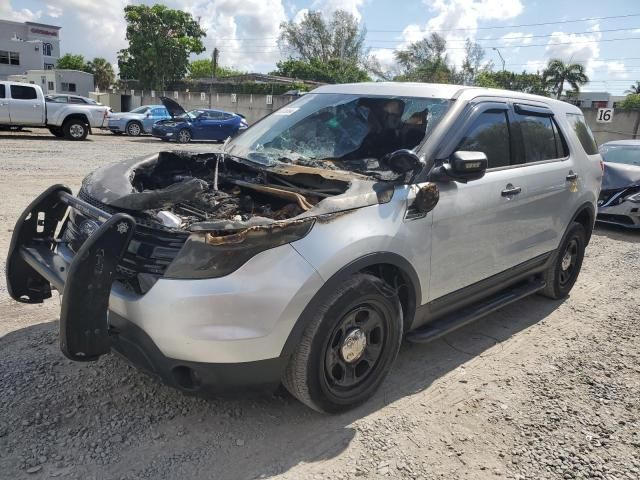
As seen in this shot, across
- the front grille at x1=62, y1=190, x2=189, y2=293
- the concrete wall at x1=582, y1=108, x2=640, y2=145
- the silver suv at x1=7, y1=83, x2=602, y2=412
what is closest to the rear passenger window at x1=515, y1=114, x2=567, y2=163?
the silver suv at x1=7, y1=83, x2=602, y2=412

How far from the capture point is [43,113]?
1820cm

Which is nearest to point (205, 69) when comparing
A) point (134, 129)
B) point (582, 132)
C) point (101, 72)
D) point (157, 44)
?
point (101, 72)

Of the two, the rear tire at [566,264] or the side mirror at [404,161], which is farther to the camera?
the rear tire at [566,264]

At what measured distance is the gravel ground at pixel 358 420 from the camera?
2672 mm

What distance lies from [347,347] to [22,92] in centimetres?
1865

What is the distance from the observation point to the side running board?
11.6ft

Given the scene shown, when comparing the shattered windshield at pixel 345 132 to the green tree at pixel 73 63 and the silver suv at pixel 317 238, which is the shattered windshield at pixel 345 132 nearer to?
the silver suv at pixel 317 238

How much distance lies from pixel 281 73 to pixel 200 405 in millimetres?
63933

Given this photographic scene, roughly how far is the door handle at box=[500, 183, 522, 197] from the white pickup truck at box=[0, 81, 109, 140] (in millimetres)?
18141

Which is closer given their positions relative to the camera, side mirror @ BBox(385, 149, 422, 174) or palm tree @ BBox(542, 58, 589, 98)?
side mirror @ BBox(385, 149, 422, 174)

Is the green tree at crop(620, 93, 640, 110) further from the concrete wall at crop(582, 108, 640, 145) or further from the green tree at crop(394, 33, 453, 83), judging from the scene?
the concrete wall at crop(582, 108, 640, 145)

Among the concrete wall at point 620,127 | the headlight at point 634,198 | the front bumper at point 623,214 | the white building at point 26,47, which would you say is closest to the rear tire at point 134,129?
the concrete wall at point 620,127

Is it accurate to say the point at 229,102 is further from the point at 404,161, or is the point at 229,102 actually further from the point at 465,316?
the point at 404,161

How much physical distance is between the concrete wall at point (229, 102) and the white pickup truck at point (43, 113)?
972cm
